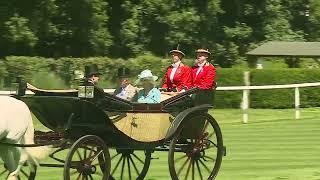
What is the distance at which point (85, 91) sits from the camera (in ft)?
26.0

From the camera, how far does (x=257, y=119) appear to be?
21344 mm

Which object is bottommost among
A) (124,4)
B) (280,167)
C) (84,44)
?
(280,167)

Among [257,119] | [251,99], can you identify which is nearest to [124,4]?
[251,99]

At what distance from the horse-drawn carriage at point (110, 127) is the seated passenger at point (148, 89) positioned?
0.26m

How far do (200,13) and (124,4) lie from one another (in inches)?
207

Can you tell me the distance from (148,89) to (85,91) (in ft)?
4.69

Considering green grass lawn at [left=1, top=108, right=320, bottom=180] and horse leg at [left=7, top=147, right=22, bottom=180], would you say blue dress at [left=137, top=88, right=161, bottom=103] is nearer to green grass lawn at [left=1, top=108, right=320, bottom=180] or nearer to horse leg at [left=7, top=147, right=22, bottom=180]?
green grass lawn at [left=1, top=108, right=320, bottom=180]

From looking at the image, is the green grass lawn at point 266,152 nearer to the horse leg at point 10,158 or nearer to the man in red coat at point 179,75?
the man in red coat at point 179,75

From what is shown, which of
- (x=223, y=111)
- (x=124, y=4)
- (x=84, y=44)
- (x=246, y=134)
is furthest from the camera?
(x=124, y=4)

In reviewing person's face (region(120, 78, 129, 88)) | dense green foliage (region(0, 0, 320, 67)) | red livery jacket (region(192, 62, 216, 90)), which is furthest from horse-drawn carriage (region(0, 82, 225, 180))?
dense green foliage (region(0, 0, 320, 67))

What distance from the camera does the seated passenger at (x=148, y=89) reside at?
9047mm

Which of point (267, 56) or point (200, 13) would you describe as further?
point (267, 56)

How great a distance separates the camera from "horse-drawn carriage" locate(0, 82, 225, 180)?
7.87m

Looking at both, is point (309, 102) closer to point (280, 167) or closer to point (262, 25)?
point (280, 167)
